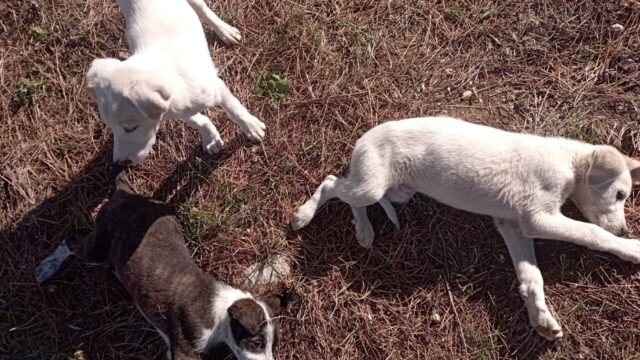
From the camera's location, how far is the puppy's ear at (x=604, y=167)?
4.77m

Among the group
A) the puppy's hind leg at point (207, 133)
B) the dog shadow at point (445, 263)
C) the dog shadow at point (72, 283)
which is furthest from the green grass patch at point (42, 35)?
the dog shadow at point (445, 263)

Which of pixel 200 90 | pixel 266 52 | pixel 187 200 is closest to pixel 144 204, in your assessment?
pixel 187 200

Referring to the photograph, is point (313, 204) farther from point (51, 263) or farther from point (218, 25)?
point (51, 263)

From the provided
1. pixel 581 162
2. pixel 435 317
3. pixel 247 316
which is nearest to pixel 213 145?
pixel 247 316

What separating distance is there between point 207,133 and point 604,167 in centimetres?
362

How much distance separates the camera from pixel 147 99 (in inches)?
166

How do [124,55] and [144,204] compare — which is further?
[124,55]

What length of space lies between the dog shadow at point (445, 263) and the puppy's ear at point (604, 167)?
2.37ft

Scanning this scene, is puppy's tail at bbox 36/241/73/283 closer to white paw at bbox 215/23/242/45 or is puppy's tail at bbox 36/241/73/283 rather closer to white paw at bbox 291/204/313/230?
white paw at bbox 291/204/313/230

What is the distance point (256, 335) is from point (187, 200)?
5.94 feet

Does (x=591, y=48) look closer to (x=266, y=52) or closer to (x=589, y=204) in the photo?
(x=589, y=204)

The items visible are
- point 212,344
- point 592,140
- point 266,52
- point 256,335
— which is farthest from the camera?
point 266,52

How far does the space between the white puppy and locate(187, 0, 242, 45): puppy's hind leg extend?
0.69 m

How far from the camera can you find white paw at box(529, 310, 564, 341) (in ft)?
17.3
